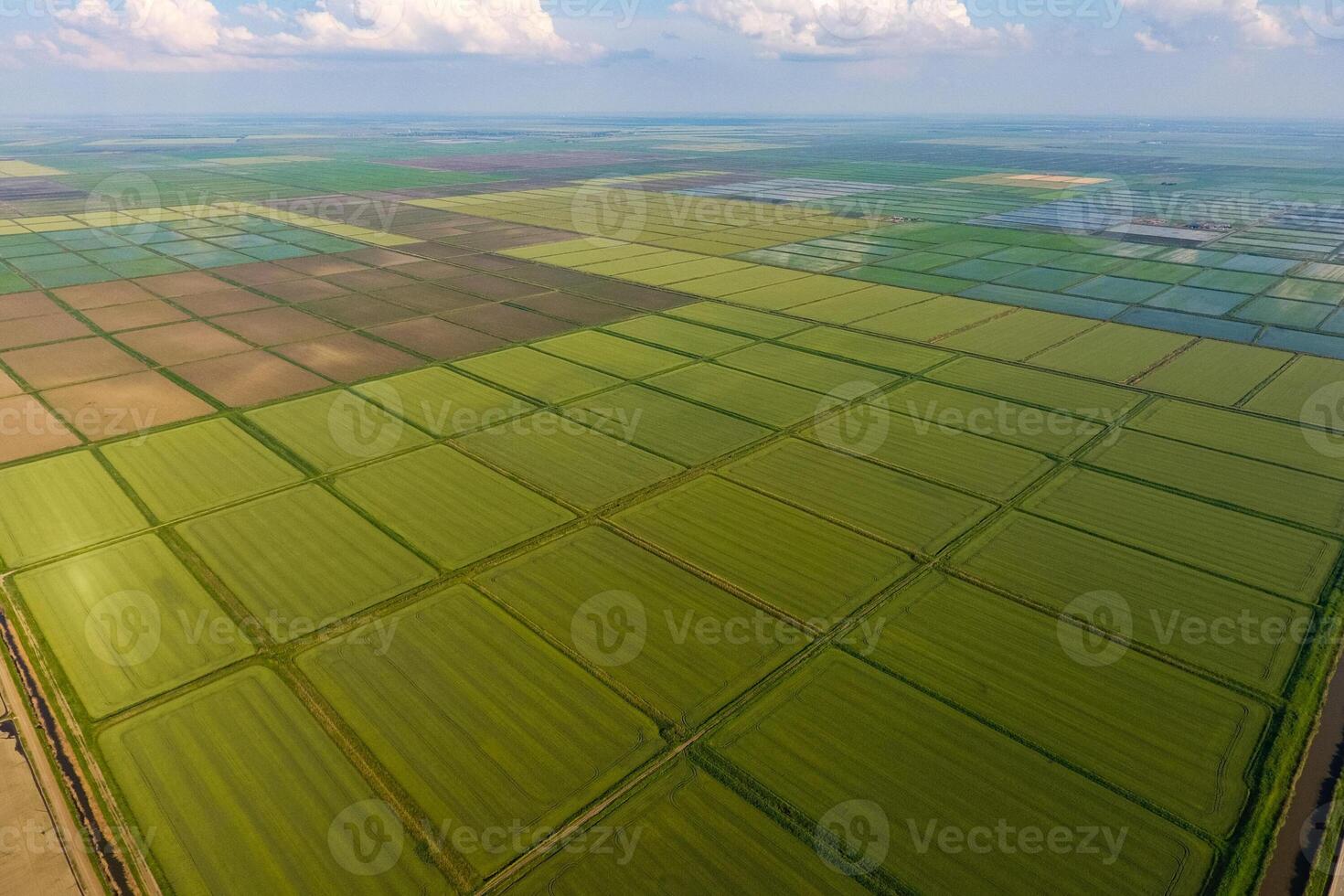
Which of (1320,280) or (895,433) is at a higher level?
(1320,280)

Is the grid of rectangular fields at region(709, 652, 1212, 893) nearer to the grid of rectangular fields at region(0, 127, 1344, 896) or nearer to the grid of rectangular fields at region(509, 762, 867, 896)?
the grid of rectangular fields at region(0, 127, 1344, 896)

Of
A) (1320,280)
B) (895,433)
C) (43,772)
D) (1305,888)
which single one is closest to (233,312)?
(43,772)

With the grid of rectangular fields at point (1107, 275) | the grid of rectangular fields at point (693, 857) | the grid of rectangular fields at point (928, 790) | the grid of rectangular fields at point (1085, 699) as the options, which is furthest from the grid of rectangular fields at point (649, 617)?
the grid of rectangular fields at point (1107, 275)

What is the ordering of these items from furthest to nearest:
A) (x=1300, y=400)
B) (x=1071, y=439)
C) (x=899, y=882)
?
(x=1300, y=400), (x=1071, y=439), (x=899, y=882)

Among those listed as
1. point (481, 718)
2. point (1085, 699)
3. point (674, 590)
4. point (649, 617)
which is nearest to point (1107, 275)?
point (1085, 699)

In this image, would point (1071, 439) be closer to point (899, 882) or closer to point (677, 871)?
point (899, 882)

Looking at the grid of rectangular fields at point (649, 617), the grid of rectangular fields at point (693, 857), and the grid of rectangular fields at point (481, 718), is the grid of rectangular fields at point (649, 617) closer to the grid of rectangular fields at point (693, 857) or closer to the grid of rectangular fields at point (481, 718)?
the grid of rectangular fields at point (481, 718)

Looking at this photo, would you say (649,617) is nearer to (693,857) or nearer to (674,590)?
(674,590)

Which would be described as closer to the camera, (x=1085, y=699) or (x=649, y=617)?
(x=1085, y=699)
